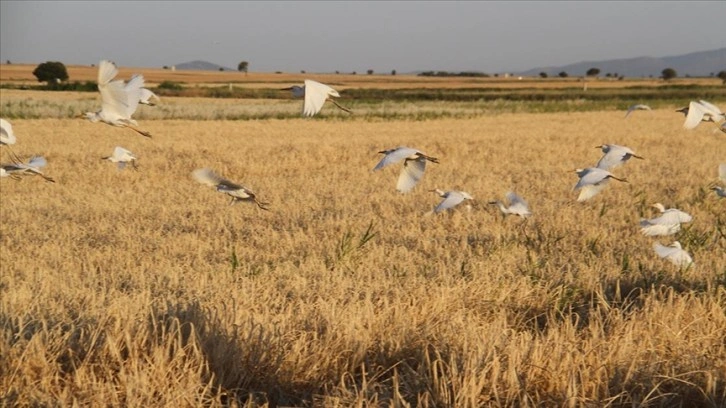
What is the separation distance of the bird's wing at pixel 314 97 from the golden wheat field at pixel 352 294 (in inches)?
40.8

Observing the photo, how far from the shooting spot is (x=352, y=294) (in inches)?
194

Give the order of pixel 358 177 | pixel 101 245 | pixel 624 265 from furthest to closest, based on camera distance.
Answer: pixel 358 177, pixel 101 245, pixel 624 265

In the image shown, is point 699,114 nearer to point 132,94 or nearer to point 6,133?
point 132,94

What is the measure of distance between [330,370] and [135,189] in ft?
30.6

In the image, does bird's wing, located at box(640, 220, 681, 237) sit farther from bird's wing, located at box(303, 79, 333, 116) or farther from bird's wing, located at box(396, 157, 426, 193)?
bird's wing, located at box(303, 79, 333, 116)

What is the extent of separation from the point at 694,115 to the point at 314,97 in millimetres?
2402

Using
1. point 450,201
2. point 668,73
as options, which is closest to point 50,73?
point 450,201

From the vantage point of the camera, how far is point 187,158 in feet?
49.5

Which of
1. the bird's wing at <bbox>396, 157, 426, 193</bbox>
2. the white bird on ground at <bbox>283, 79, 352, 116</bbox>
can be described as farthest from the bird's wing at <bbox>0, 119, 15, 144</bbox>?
the bird's wing at <bbox>396, 157, 426, 193</bbox>

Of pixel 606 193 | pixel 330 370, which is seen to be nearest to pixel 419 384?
pixel 330 370

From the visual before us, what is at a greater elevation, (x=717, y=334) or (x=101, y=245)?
(x=717, y=334)

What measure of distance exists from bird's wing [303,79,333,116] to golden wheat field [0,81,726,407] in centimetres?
104

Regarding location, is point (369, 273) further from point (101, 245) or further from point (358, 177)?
point (358, 177)

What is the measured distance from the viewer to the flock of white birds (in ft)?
10.3
